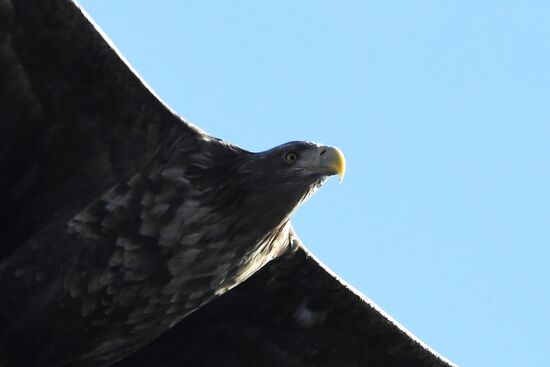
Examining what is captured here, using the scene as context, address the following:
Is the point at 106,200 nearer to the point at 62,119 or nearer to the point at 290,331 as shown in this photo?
the point at 62,119

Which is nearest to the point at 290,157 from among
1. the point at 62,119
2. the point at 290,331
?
the point at 62,119

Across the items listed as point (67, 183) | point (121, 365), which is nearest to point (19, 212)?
point (67, 183)

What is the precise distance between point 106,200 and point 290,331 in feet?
7.97

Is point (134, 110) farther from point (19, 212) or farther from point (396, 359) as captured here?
point (396, 359)

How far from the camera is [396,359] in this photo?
16.2 metres

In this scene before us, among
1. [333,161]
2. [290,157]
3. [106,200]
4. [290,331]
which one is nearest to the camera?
[333,161]

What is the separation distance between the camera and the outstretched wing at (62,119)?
1464 cm

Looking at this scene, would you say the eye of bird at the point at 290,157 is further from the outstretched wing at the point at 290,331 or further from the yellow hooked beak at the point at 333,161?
the outstretched wing at the point at 290,331

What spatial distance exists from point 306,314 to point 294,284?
0.37 m

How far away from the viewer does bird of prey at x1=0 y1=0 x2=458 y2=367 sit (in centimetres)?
1435

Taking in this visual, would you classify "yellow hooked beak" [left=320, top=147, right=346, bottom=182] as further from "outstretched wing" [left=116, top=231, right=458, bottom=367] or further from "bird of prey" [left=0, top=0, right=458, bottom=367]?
"outstretched wing" [left=116, top=231, right=458, bottom=367]

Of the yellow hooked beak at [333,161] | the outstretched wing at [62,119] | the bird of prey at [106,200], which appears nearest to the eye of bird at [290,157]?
the bird of prey at [106,200]

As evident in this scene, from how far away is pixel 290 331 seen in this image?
53.2ft

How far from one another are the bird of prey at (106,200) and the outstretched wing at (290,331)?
421 mm
